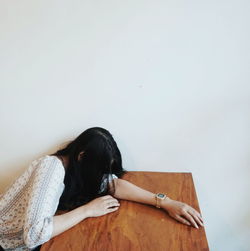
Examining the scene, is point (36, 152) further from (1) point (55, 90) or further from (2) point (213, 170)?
(2) point (213, 170)

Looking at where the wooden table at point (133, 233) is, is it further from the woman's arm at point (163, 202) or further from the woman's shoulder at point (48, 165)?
the woman's shoulder at point (48, 165)

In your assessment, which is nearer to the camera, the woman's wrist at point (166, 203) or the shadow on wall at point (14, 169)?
the woman's wrist at point (166, 203)

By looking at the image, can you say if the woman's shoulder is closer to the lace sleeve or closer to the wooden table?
the lace sleeve

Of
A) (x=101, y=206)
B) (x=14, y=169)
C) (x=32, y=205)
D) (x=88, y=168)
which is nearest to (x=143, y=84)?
(x=88, y=168)

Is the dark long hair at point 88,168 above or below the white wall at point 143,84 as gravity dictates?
below

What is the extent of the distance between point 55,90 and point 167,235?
809mm

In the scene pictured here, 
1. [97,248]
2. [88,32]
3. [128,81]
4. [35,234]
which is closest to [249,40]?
[128,81]

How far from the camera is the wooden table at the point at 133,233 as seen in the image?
2.31ft

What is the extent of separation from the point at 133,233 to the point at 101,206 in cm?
18

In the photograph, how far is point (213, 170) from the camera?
1.11 meters

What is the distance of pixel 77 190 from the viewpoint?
98 cm

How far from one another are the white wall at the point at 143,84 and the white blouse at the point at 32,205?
265 millimetres

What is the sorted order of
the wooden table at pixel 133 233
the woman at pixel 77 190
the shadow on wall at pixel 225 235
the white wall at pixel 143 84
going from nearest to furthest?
the wooden table at pixel 133 233
the woman at pixel 77 190
the white wall at pixel 143 84
the shadow on wall at pixel 225 235

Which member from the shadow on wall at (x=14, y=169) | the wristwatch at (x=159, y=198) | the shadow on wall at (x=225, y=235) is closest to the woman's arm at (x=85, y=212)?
the wristwatch at (x=159, y=198)
